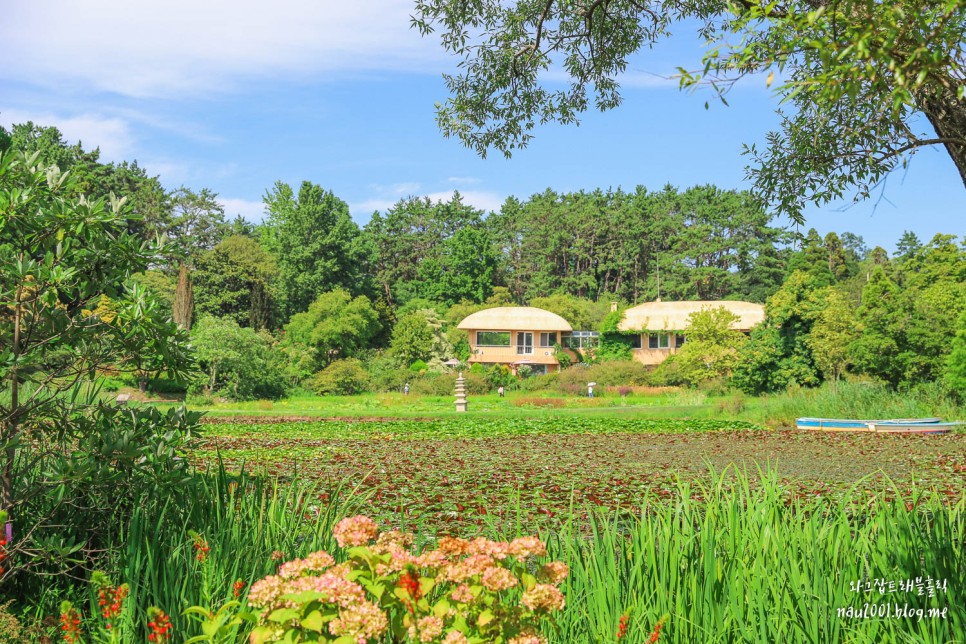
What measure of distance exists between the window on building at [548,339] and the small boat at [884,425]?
82.1 ft

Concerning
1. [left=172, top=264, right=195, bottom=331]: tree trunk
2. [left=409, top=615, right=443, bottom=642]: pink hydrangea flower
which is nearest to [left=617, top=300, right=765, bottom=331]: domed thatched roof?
[left=172, top=264, right=195, bottom=331]: tree trunk

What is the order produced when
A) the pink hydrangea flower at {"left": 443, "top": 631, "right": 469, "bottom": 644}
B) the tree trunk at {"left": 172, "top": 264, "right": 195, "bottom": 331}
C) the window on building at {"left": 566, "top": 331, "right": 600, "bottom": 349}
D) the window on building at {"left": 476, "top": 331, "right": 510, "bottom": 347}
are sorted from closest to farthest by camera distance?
the pink hydrangea flower at {"left": 443, "top": 631, "right": 469, "bottom": 644}, the tree trunk at {"left": 172, "top": 264, "right": 195, "bottom": 331}, the window on building at {"left": 476, "top": 331, "right": 510, "bottom": 347}, the window on building at {"left": 566, "top": 331, "right": 600, "bottom": 349}

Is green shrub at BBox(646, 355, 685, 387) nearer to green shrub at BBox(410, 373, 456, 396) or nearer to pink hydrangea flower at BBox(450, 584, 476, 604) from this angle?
green shrub at BBox(410, 373, 456, 396)

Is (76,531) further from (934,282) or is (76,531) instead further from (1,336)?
(934,282)

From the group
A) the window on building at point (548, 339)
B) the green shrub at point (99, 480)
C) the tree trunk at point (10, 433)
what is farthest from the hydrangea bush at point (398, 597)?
the window on building at point (548, 339)

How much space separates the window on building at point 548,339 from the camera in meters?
42.1

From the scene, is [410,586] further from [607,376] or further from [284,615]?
[607,376]

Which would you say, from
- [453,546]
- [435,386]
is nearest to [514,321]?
[435,386]

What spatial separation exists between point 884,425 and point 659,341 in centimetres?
Answer: 2456

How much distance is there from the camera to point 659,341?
134ft

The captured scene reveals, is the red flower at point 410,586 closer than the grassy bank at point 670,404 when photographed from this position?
Yes

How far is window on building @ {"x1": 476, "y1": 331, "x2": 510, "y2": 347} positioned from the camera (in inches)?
1651

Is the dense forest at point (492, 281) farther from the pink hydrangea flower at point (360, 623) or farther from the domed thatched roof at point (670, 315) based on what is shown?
the pink hydrangea flower at point (360, 623)

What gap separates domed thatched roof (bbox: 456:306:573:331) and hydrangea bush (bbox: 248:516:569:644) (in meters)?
38.2
